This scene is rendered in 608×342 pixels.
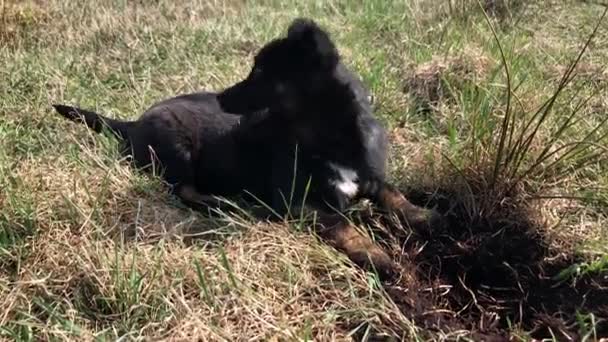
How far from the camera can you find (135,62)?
5.53 metres

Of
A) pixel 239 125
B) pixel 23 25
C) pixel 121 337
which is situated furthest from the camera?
pixel 23 25

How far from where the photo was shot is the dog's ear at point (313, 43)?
3.00 meters

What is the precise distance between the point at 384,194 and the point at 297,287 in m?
0.78

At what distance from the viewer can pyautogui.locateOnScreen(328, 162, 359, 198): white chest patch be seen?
10.5 ft

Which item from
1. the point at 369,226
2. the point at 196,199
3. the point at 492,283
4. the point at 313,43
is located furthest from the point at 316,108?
the point at 492,283

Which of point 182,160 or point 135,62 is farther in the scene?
point 135,62

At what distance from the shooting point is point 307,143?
3.19m

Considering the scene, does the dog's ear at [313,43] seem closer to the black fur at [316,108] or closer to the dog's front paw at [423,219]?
the black fur at [316,108]

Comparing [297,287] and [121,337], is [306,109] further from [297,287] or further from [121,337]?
[121,337]

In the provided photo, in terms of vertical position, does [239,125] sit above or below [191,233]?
above

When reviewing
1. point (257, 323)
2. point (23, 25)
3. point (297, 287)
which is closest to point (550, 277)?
point (297, 287)

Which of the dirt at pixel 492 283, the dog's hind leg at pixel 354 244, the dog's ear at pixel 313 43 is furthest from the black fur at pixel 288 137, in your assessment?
the dirt at pixel 492 283

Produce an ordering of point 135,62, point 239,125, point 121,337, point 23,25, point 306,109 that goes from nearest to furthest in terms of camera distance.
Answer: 1. point 121,337
2. point 306,109
3. point 239,125
4. point 135,62
5. point 23,25

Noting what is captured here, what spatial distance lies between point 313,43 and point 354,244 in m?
0.86
